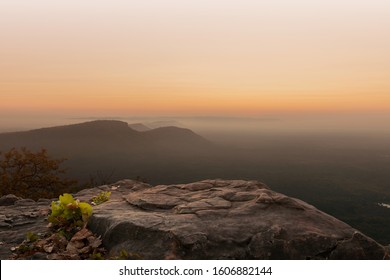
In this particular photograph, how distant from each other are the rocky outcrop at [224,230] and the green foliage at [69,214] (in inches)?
11.3

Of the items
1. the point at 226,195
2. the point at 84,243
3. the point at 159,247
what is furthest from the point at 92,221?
the point at 226,195

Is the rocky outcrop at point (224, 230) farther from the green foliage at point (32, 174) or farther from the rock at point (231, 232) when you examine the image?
the green foliage at point (32, 174)

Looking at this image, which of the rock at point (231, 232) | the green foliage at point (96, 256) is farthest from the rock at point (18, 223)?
the green foliage at point (96, 256)

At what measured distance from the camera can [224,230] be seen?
7676 mm

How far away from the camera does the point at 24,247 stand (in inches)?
321

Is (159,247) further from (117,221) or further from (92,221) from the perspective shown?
(92,221)

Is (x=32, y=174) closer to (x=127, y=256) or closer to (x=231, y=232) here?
(x=127, y=256)

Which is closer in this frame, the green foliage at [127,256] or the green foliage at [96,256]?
the green foliage at [127,256]

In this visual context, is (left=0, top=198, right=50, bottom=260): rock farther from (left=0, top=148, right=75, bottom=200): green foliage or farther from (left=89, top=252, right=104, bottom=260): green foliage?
(left=0, top=148, right=75, bottom=200): green foliage

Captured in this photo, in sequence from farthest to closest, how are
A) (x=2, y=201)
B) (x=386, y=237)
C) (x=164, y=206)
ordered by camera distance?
(x=386, y=237) < (x=2, y=201) < (x=164, y=206)

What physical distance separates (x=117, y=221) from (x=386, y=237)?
156 metres

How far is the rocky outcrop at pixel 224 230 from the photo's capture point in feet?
24.1

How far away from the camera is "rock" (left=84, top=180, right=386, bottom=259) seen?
24.0 feet

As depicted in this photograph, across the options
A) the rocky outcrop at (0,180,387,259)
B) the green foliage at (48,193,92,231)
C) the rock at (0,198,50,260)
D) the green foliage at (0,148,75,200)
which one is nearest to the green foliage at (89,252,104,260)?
the rocky outcrop at (0,180,387,259)
